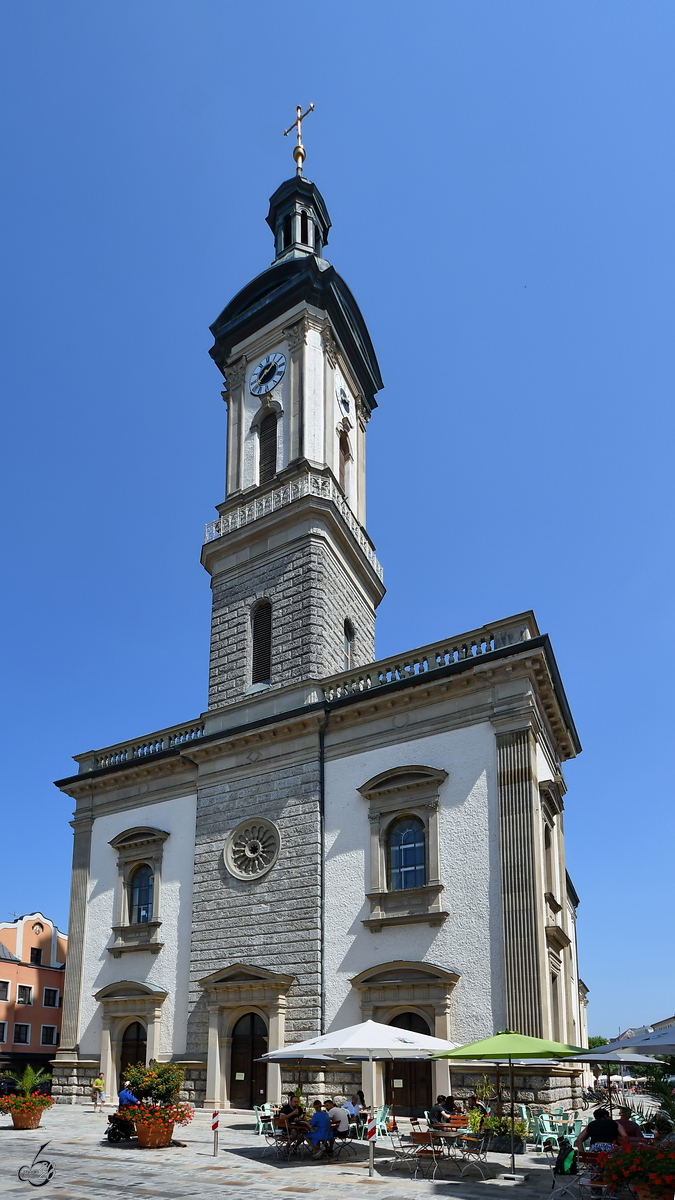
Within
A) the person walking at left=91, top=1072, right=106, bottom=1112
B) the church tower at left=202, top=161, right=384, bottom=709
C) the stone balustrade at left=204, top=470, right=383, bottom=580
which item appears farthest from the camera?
the stone balustrade at left=204, top=470, right=383, bottom=580

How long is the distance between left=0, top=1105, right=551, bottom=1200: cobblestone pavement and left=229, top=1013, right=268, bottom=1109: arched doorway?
4800 millimetres

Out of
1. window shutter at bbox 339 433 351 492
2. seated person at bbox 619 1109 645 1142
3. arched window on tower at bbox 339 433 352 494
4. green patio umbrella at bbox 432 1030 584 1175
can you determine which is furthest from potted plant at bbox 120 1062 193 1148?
window shutter at bbox 339 433 351 492

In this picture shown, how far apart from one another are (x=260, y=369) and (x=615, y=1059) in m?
27.1

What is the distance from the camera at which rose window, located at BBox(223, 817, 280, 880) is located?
89.9 feet

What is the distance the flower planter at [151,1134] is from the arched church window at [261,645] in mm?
14428

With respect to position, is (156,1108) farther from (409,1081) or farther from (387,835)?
(387,835)

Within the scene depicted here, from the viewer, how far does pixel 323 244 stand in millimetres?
42531

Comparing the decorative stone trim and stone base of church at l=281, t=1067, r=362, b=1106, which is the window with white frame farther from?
the decorative stone trim

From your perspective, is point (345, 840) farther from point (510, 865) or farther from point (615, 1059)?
point (615, 1059)

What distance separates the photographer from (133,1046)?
2916 cm

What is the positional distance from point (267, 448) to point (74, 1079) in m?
21.9

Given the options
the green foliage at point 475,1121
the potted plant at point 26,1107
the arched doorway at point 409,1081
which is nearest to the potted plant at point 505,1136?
the green foliage at point 475,1121

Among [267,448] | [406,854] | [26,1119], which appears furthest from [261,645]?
[26,1119]

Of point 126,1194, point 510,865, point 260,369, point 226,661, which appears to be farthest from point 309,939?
point 260,369
